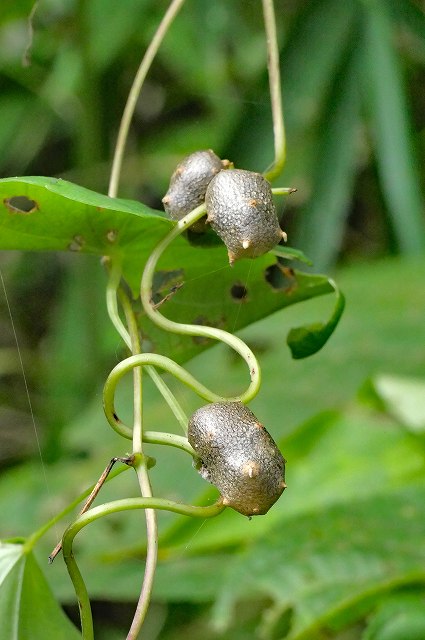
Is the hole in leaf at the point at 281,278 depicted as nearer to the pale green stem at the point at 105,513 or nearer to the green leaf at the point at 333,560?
the pale green stem at the point at 105,513

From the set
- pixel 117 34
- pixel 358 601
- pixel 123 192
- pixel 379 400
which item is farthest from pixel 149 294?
pixel 123 192

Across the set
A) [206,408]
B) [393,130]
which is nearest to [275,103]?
[206,408]

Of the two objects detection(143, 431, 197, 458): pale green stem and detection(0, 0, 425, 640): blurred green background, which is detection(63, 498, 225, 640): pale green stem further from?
detection(0, 0, 425, 640): blurred green background

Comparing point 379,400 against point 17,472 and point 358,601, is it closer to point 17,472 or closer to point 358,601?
point 358,601

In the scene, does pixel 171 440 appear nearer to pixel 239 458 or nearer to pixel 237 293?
pixel 239 458

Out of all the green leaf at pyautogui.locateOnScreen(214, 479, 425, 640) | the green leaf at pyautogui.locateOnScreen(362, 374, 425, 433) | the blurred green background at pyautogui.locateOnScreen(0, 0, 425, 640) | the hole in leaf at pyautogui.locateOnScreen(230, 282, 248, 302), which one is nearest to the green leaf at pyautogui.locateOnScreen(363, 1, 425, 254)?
the blurred green background at pyautogui.locateOnScreen(0, 0, 425, 640)

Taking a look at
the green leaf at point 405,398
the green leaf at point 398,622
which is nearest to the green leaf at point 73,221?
the green leaf at point 398,622
